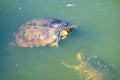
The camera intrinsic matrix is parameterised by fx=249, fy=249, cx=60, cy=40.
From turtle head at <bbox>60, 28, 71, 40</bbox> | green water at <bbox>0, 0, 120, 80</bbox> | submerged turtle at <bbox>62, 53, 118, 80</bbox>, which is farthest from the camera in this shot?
turtle head at <bbox>60, 28, 71, 40</bbox>

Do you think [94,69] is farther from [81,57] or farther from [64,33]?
[64,33]

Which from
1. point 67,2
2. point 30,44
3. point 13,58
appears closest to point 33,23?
point 30,44

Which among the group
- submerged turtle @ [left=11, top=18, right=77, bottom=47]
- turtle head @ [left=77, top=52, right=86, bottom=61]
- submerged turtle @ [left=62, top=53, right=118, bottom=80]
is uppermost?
submerged turtle @ [left=11, top=18, right=77, bottom=47]

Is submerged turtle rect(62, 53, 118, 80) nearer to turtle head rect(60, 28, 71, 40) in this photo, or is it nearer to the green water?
the green water

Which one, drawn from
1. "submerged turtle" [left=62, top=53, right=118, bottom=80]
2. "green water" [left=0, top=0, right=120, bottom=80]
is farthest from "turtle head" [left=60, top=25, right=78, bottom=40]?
"submerged turtle" [left=62, top=53, right=118, bottom=80]

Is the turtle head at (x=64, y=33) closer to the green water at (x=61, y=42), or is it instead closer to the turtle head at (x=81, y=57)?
the green water at (x=61, y=42)

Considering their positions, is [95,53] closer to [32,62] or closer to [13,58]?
[32,62]

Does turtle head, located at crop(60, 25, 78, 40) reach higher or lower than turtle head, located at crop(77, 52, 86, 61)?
higher
